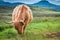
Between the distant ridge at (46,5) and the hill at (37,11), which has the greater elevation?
the distant ridge at (46,5)

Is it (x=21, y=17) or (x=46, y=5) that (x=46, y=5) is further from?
(x=21, y=17)

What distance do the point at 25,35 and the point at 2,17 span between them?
46 cm

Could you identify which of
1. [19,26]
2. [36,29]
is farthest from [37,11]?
[19,26]

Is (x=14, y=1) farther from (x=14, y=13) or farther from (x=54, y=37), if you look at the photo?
(x=54, y=37)

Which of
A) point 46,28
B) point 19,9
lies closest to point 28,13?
point 19,9

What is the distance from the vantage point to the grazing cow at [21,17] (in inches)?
122

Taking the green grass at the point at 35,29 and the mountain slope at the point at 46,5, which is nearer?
the green grass at the point at 35,29

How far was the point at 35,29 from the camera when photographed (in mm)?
3275

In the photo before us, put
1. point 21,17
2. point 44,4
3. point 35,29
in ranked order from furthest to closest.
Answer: point 44,4
point 35,29
point 21,17

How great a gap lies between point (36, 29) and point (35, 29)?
0.6 inches

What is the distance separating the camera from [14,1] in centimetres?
334

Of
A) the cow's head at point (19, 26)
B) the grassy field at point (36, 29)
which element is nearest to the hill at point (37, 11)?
the grassy field at point (36, 29)

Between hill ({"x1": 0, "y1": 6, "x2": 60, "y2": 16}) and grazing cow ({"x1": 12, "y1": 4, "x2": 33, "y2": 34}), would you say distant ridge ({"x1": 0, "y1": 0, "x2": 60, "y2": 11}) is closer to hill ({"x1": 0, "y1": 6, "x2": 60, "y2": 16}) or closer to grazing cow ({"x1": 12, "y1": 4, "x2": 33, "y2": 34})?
hill ({"x1": 0, "y1": 6, "x2": 60, "y2": 16})

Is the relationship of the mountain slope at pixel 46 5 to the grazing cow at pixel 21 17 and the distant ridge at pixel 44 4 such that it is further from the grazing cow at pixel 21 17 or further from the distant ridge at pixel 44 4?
the grazing cow at pixel 21 17
